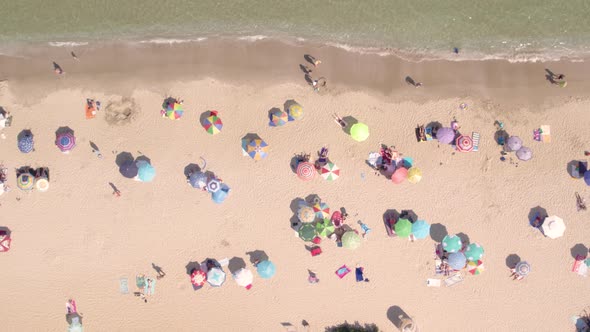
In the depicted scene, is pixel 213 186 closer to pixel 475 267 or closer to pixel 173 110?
pixel 173 110

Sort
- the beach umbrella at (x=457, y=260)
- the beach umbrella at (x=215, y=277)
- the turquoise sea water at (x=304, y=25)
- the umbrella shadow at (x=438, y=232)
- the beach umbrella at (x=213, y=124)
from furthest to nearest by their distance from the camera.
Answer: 1. the turquoise sea water at (x=304, y=25)
2. the umbrella shadow at (x=438, y=232)
3. the beach umbrella at (x=213, y=124)
4. the beach umbrella at (x=215, y=277)
5. the beach umbrella at (x=457, y=260)

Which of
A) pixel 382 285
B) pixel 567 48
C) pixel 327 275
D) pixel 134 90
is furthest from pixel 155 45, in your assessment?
pixel 567 48

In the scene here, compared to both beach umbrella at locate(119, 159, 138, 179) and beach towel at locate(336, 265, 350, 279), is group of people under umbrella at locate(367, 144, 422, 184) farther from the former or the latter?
beach umbrella at locate(119, 159, 138, 179)

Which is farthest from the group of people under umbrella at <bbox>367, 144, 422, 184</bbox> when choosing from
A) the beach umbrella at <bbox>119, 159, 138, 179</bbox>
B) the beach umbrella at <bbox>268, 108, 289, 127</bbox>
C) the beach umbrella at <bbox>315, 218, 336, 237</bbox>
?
the beach umbrella at <bbox>119, 159, 138, 179</bbox>

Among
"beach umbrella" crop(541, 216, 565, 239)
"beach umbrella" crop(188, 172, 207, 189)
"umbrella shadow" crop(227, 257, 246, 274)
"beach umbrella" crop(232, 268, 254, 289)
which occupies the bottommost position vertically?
"beach umbrella" crop(541, 216, 565, 239)

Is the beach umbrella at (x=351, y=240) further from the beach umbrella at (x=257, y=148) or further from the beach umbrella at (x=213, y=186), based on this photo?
the beach umbrella at (x=213, y=186)

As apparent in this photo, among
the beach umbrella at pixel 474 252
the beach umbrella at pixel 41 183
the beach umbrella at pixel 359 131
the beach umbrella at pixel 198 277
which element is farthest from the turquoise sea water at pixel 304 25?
the beach umbrella at pixel 198 277
